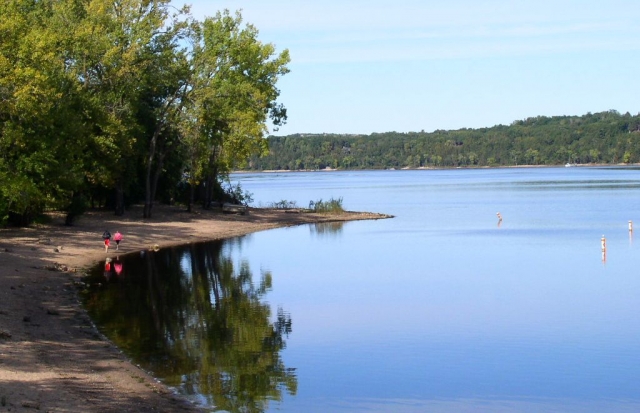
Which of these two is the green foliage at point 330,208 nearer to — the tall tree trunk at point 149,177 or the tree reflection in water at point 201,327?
the tall tree trunk at point 149,177

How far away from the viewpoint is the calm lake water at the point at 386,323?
54.0 feet

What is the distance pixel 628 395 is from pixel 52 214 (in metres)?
35.6

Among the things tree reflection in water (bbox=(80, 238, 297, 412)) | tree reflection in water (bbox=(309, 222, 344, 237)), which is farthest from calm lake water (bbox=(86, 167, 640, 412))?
tree reflection in water (bbox=(309, 222, 344, 237))

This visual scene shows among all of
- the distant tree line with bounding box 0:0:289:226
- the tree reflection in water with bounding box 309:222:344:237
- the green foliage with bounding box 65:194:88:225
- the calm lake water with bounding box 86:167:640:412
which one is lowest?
the calm lake water with bounding box 86:167:640:412

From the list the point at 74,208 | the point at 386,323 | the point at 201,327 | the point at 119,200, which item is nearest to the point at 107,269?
the point at 74,208

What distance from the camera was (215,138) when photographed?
55094 millimetres

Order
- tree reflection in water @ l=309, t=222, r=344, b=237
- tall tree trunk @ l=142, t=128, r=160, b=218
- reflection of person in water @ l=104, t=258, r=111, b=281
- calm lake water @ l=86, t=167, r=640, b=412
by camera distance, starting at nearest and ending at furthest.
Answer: calm lake water @ l=86, t=167, r=640, b=412, reflection of person in water @ l=104, t=258, r=111, b=281, tall tree trunk @ l=142, t=128, r=160, b=218, tree reflection in water @ l=309, t=222, r=344, b=237

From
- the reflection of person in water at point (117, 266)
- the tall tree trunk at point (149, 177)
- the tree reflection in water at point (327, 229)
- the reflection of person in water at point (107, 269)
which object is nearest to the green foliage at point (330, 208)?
the tree reflection in water at point (327, 229)

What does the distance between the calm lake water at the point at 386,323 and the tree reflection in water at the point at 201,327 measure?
52 mm

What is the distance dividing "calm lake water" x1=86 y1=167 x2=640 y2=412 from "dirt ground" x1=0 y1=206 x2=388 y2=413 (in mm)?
747

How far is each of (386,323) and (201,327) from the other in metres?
4.54

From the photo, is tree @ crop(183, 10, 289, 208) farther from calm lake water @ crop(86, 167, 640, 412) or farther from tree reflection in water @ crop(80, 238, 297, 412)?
tree reflection in water @ crop(80, 238, 297, 412)

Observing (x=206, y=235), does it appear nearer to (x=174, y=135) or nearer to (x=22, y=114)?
(x=174, y=135)

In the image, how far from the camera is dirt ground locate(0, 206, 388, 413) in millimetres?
14070
